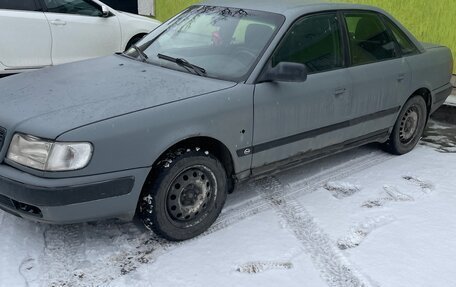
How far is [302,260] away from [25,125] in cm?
189

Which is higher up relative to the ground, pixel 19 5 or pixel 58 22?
pixel 19 5

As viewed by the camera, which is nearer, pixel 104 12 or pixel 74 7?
pixel 74 7

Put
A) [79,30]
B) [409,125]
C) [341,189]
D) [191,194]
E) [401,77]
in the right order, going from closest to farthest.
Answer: [191,194]
[341,189]
[401,77]
[409,125]
[79,30]

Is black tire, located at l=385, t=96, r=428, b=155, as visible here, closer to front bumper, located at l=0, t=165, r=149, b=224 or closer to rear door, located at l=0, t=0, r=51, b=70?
front bumper, located at l=0, t=165, r=149, b=224

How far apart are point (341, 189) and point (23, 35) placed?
4459 millimetres

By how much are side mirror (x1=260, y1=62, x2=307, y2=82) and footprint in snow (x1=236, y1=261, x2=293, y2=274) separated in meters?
1.29

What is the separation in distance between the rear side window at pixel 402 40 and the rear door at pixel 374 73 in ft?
0.25

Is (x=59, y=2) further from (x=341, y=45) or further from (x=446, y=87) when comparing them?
(x=446, y=87)

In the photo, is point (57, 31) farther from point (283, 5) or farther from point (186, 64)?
point (283, 5)

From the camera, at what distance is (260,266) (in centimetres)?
318

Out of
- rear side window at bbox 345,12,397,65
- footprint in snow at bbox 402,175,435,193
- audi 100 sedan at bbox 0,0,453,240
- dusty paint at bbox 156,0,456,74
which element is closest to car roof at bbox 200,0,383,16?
audi 100 sedan at bbox 0,0,453,240

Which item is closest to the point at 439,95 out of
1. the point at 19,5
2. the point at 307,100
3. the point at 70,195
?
the point at 307,100

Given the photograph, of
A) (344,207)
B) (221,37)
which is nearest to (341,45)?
(221,37)

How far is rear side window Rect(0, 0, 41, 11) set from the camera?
20.7 feet
